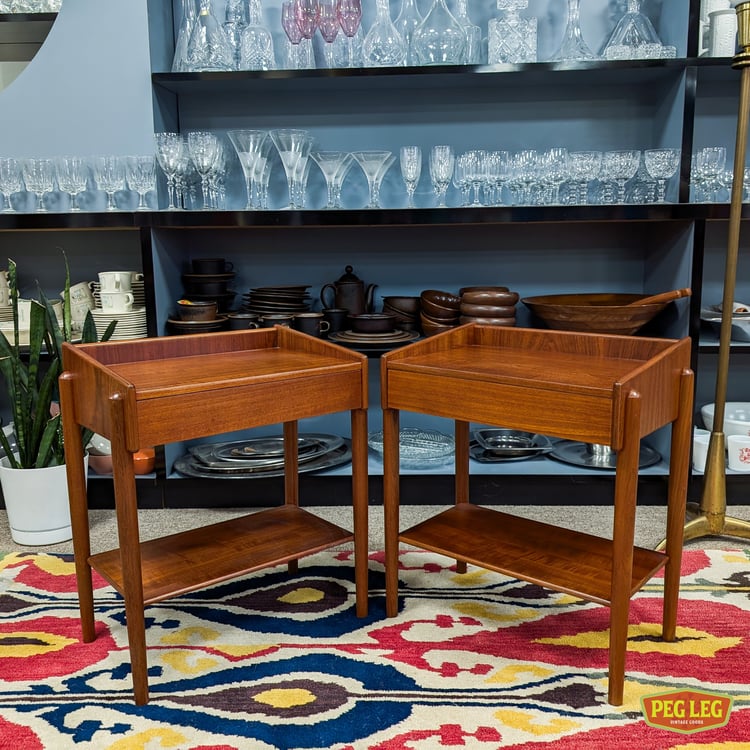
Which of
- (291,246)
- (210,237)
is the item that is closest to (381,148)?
(291,246)

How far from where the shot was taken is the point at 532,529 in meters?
2.20

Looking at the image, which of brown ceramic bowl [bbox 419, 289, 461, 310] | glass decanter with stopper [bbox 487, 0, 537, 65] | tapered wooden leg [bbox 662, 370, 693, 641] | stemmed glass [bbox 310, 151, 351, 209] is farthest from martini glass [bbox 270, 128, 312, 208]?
tapered wooden leg [bbox 662, 370, 693, 641]

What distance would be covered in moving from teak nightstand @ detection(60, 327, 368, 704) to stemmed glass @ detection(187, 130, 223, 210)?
0.97m

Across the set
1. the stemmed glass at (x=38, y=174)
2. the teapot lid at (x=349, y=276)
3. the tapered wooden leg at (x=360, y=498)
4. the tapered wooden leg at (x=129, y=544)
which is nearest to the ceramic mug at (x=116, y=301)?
the stemmed glass at (x=38, y=174)

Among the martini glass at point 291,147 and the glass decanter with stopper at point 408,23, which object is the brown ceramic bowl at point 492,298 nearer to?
the martini glass at point 291,147

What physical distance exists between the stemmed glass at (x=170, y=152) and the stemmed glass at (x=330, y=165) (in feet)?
1.57

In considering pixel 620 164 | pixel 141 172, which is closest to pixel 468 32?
pixel 620 164

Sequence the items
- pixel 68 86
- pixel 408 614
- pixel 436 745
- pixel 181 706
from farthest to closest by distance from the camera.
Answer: pixel 68 86
pixel 408 614
pixel 181 706
pixel 436 745

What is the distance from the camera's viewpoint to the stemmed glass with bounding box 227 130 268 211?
2.96m

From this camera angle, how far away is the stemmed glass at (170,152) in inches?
115

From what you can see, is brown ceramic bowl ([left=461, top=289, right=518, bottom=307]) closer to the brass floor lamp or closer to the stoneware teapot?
the stoneware teapot

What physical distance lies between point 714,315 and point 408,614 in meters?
1.84

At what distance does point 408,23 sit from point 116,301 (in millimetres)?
1556

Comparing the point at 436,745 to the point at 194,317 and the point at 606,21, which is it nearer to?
the point at 194,317
